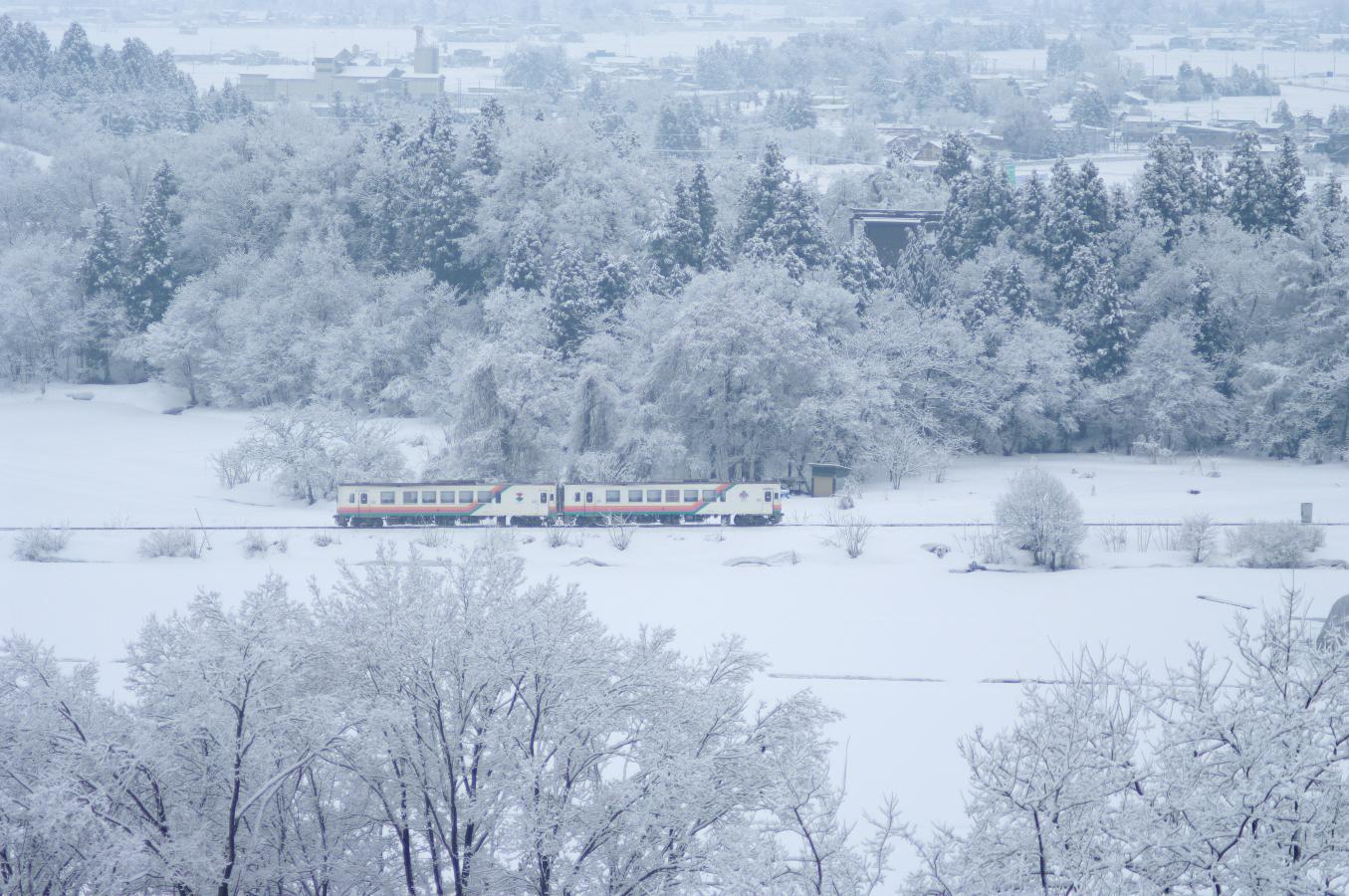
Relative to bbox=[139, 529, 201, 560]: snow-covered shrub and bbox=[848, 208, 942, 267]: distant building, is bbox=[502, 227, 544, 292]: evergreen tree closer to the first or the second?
bbox=[848, 208, 942, 267]: distant building

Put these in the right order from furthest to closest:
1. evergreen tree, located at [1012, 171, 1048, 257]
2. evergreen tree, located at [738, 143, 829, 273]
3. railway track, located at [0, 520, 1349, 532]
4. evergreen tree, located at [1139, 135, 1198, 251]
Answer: evergreen tree, located at [1139, 135, 1198, 251] → evergreen tree, located at [1012, 171, 1048, 257] → evergreen tree, located at [738, 143, 829, 273] → railway track, located at [0, 520, 1349, 532]

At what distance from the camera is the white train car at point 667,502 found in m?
24.5

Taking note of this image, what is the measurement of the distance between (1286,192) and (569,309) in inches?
674

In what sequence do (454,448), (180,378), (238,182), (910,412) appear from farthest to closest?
(238,182) < (180,378) < (910,412) < (454,448)

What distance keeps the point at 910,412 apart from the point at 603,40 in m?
99.3

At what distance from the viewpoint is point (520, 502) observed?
→ 2478cm

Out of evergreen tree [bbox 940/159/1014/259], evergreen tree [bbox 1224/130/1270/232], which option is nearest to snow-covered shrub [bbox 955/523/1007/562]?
evergreen tree [bbox 940/159/1014/259]

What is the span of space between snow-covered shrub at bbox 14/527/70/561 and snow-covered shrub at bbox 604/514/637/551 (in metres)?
8.53

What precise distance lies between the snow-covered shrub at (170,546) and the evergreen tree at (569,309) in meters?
11.0

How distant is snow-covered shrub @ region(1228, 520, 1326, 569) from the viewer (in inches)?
845

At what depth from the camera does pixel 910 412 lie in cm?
3005

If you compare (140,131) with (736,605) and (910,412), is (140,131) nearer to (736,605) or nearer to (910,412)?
(910,412)

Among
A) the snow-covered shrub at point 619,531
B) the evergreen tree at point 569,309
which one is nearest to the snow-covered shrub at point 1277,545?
the snow-covered shrub at point 619,531

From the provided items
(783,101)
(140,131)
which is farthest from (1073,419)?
(783,101)
